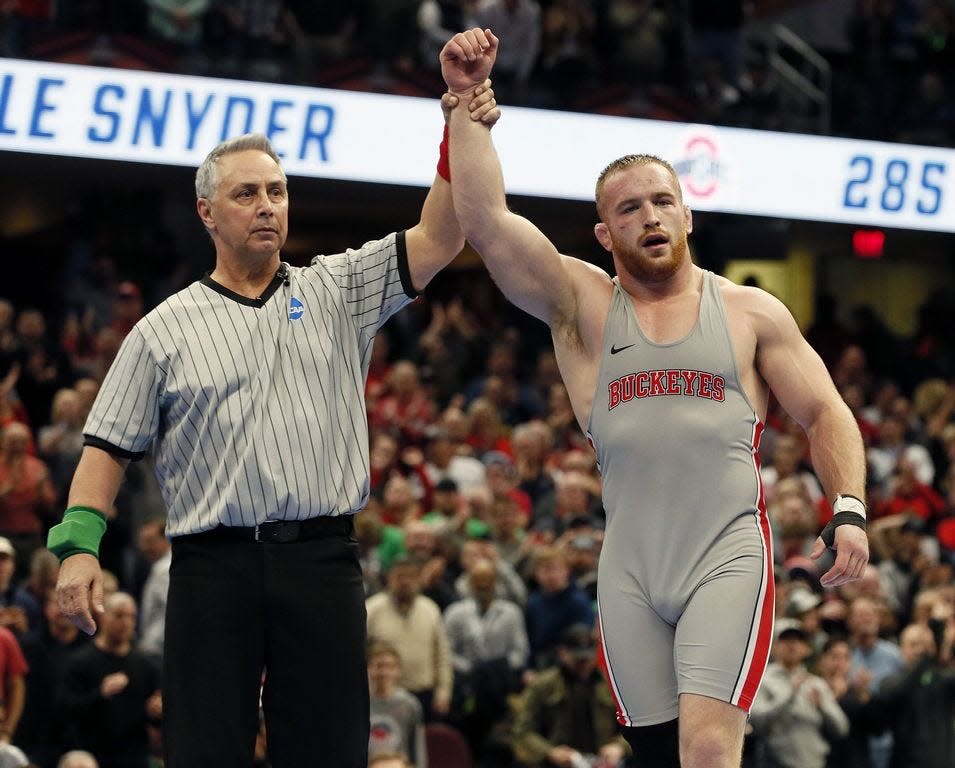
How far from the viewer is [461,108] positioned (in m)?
4.53

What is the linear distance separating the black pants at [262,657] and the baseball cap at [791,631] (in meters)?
5.74

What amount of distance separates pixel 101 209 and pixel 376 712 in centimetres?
910

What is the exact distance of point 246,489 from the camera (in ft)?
13.6

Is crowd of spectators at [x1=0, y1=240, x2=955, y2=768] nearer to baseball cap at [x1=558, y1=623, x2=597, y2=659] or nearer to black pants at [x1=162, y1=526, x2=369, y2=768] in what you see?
baseball cap at [x1=558, y1=623, x2=597, y2=659]

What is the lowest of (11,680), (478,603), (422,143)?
(11,680)

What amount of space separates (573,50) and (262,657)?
39.0 ft

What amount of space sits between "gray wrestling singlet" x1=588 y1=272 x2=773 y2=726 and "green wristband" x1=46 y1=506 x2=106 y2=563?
135cm

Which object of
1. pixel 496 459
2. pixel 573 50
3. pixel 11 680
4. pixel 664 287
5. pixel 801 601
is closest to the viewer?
pixel 664 287

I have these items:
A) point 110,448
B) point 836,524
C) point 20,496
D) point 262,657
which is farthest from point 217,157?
point 20,496

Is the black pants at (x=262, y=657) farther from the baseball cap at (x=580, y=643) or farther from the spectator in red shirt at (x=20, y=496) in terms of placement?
the spectator in red shirt at (x=20, y=496)

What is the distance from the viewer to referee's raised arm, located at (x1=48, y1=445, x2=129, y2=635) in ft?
13.6

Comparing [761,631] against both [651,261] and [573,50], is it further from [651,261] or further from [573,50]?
[573,50]

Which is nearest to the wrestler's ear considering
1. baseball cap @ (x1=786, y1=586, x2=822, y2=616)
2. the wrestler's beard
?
the wrestler's beard

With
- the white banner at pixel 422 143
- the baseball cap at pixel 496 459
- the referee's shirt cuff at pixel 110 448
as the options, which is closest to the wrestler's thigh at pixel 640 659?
the referee's shirt cuff at pixel 110 448
